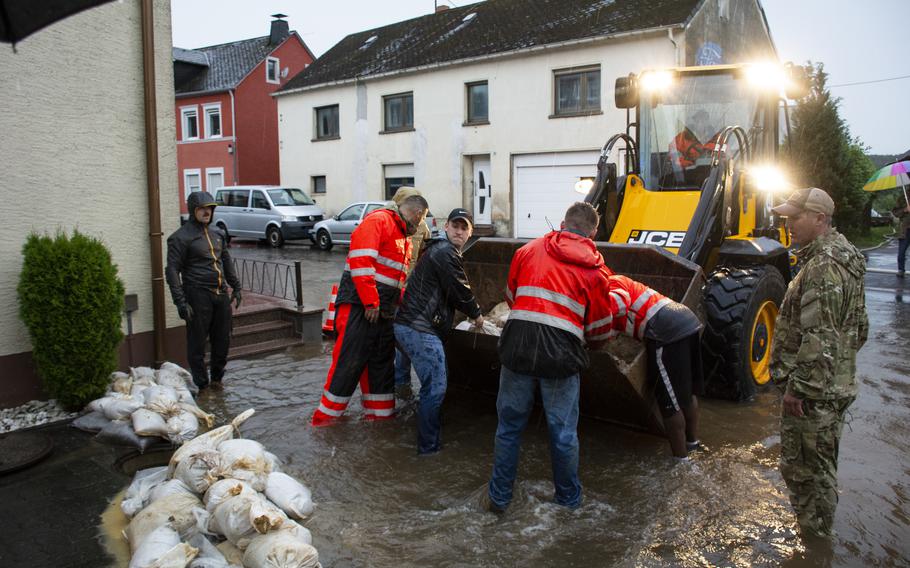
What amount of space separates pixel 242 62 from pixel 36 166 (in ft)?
90.9

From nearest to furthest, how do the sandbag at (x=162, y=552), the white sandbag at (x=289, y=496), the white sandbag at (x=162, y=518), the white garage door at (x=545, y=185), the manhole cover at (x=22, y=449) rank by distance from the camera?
1. the sandbag at (x=162, y=552)
2. the white sandbag at (x=162, y=518)
3. the white sandbag at (x=289, y=496)
4. the manhole cover at (x=22, y=449)
5. the white garage door at (x=545, y=185)

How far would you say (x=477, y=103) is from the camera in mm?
21906

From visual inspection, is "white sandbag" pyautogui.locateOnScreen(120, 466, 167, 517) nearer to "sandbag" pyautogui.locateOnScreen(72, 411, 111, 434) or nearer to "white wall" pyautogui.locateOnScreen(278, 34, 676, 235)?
"sandbag" pyautogui.locateOnScreen(72, 411, 111, 434)

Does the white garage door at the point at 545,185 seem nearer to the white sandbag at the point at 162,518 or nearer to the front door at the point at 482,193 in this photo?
the front door at the point at 482,193

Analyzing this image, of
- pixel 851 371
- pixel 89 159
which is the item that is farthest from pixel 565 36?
pixel 851 371

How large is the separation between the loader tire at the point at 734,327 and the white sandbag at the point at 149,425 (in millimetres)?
4104

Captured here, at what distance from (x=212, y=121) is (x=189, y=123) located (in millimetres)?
1523

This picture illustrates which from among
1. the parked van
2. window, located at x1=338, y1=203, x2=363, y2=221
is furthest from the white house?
the parked van

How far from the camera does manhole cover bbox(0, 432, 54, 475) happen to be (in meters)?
4.59

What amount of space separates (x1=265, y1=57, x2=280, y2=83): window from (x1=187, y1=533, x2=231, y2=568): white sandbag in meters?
30.2

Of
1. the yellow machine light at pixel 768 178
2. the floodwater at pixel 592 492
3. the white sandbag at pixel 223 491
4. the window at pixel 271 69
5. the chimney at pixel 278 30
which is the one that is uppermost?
the chimney at pixel 278 30

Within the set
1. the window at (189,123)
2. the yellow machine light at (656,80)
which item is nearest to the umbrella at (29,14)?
the yellow machine light at (656,80)

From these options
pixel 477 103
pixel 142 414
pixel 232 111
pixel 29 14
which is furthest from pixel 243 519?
pixel 232 111

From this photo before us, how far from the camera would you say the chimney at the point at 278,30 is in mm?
32344
